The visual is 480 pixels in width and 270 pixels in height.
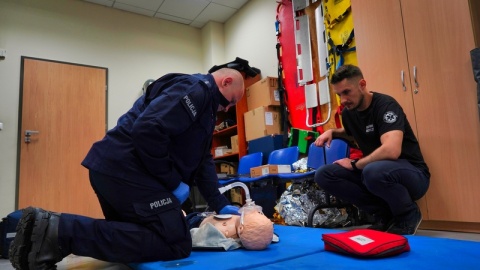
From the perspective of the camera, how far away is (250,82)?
4.79m

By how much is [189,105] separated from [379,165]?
113cm

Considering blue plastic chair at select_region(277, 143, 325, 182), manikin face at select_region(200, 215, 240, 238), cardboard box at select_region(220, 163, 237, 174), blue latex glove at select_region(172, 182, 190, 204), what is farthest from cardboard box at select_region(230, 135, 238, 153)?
blue latex glove at select_region(172, 182, 190, 204)

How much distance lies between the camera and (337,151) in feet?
9.06

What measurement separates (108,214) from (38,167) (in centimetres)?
342

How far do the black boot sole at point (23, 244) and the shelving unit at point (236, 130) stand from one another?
325 cm

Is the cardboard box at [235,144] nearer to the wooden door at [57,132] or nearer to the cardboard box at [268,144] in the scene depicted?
the cardboard box at [268,144]

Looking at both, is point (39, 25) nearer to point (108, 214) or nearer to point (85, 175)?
point (85, 175)

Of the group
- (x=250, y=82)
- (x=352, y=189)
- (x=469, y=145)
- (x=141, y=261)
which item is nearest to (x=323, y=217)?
(x=352, y=189)

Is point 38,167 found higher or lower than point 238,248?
higher

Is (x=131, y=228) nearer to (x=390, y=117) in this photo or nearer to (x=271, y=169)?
(x=390, y=117)

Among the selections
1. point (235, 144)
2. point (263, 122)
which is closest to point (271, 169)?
point (263, 122)

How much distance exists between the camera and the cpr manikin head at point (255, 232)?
141cm

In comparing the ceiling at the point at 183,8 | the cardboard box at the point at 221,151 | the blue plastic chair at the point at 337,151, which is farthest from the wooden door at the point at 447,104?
the ceiling at the point at 183,8

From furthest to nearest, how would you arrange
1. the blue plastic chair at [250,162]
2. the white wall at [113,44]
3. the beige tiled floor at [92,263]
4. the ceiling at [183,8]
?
the ceiling at [183,8] < the white wall at [113,44] < the blue plastic chair at [250,162] < the beige tiled floor at [92,263]
